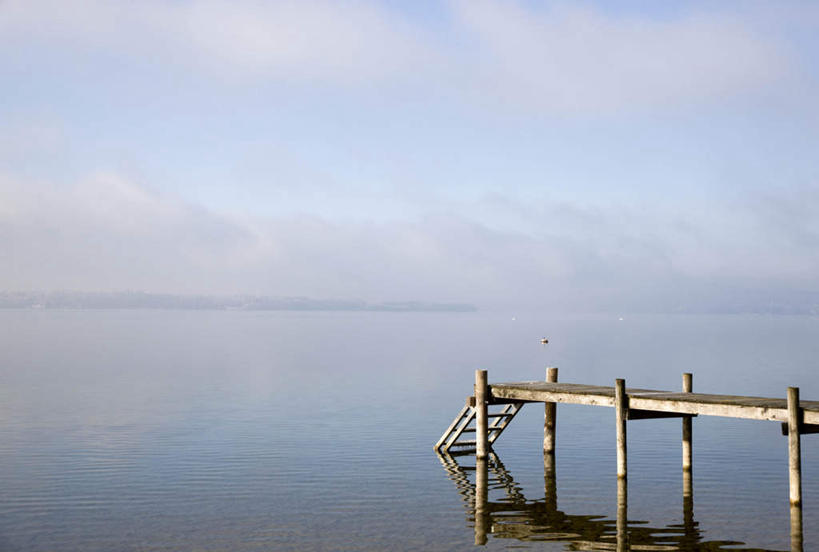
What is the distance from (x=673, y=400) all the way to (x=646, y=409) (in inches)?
44.0

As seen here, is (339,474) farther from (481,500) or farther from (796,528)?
(796,528)

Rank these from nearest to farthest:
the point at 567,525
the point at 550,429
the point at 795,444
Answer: the point at 795,444 → the point at 567,525 → the point at 550,429

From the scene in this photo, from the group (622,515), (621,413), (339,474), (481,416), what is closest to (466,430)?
(481,416)

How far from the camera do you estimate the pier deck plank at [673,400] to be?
870 inches

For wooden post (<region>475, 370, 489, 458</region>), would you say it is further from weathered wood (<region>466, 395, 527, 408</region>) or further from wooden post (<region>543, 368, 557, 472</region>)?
wooden post (<region>543, 368, 557, 472</region>)

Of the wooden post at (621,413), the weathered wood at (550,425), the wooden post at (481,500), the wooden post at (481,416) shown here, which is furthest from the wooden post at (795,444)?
the weathered wood at (550,425)

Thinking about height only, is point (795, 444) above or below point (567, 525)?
above

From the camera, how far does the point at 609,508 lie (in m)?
24.0

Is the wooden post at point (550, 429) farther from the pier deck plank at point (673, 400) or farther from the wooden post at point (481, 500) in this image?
the wooden post at point (481, 500)

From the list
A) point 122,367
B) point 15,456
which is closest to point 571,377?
point 122,367

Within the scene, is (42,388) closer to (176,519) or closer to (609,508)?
(176,519)

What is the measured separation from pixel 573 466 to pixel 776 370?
5594cm

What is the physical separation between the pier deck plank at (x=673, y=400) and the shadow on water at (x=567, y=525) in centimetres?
245

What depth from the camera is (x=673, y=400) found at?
24000 millimetres
